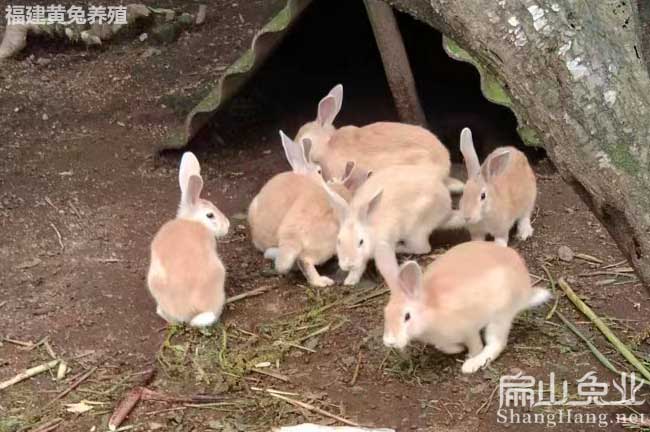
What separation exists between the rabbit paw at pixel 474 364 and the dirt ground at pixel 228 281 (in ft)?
0.12

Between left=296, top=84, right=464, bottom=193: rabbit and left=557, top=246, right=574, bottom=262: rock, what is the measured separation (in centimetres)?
69

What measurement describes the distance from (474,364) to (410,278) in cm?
57

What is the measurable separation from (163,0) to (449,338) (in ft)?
19.8

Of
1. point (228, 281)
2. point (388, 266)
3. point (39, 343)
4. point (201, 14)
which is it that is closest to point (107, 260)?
point (228, 281)

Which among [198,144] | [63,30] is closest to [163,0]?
[63,30]

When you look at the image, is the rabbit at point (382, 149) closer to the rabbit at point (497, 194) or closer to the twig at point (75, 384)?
the rabbit at point (497, 194)

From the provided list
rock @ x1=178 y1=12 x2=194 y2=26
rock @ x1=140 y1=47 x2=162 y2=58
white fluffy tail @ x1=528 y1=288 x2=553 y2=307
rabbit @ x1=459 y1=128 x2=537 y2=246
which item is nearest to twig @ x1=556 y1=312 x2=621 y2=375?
white fluffy tail @ x1=528 y1=288 x2=553 y2=307

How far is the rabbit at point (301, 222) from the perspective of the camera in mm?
5023

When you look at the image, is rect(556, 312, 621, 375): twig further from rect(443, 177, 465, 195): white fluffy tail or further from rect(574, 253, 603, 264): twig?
rect(443, 177, 465, 195): white fluffy tail

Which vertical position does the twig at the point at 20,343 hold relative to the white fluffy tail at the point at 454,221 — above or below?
below

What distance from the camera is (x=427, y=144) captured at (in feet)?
18.1

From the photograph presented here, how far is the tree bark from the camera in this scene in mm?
6250

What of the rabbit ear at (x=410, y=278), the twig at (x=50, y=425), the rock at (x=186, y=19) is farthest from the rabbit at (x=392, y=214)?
the rock at (x=186, y=19)

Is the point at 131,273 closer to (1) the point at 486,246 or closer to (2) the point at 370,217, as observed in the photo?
(2) the point at 370,217
